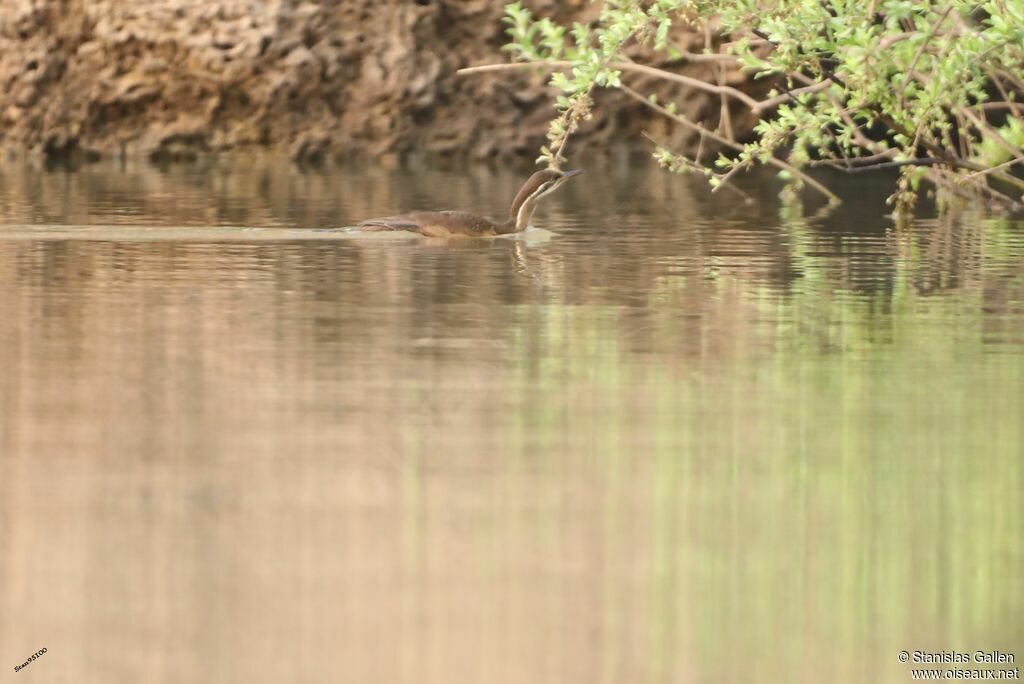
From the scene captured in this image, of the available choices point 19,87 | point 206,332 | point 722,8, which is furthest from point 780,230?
point 19,87

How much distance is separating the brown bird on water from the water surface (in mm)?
1628

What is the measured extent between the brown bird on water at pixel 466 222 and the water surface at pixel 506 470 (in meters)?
1.63

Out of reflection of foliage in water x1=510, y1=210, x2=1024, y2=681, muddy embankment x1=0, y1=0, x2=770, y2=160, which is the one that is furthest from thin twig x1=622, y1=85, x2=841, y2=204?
muddy embankment x1=0, y1=0, x2=770, y2=160

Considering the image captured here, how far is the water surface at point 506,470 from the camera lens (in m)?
4.57

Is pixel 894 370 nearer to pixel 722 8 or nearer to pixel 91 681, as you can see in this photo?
pixel 91 681

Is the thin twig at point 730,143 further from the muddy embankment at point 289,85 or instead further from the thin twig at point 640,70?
the muddy embankment at point 289,85

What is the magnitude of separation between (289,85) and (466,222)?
10.5m

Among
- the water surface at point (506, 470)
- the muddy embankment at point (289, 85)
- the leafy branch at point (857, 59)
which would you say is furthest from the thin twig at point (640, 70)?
the muddy embankment at point (289, 85)

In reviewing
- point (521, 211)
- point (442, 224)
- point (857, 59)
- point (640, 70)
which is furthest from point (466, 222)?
point (857, 59)

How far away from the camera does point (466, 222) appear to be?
523 inches

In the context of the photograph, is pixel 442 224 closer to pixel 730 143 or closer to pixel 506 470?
pixel 730 143

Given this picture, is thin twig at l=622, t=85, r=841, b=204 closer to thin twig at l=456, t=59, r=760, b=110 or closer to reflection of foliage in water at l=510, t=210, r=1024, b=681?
thin twig at l=456, t=59, r=760, b=110

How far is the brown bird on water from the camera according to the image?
43.5 ft

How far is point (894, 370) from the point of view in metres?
7.84
